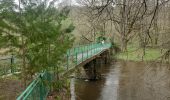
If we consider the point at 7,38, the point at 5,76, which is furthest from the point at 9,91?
the point at 7,38

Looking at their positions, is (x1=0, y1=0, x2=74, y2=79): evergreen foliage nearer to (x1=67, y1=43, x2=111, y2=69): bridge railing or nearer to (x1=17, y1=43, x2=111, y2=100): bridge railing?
(x1=17, y1=43, x2=111, y2=100): bridge railing

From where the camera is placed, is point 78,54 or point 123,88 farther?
point 78,54

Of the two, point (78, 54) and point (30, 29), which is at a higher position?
point (30, 29)

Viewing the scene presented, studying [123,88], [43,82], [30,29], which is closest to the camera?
[30,29]

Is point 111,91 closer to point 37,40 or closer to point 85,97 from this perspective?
point 85,97

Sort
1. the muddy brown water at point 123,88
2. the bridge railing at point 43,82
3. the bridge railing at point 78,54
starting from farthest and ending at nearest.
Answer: the muddy brown water at point 123,88 < the bridge railing at point 78,54 < the bridge railing at point 43,82

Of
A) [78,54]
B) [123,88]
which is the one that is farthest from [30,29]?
[78,54]

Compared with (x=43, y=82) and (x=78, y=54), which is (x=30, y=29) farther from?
(x=78, y=54)

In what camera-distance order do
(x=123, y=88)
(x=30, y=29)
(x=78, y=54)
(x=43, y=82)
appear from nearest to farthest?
(x=30, y=29), (x=43, y=82), (x=123, y=88), (x=78, y=54)

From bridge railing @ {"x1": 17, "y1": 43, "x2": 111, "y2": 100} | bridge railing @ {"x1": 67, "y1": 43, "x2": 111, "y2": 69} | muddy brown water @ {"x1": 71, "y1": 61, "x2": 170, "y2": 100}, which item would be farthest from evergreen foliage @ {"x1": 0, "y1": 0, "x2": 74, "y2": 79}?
muddy brown water @ {"x1": 71, "y1": 61, "x2": 170, "y2": 100}

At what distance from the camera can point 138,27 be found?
6.55 meters

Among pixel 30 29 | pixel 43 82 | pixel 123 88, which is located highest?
pixel 30 29

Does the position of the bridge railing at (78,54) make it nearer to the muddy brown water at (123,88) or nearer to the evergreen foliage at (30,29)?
the muddy brown water at (123,88)

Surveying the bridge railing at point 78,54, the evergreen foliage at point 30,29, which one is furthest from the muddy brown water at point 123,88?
the evergreen foliage at point 30,29
